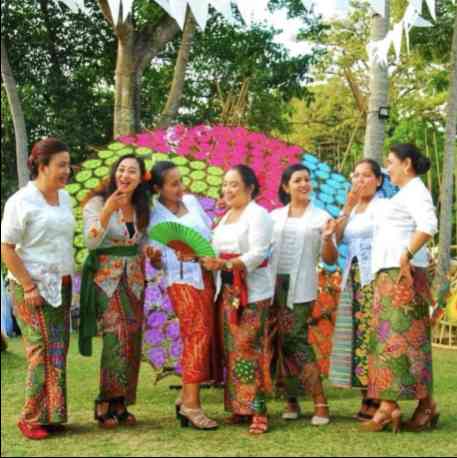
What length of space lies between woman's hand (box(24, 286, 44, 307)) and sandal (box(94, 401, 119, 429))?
2.21ft

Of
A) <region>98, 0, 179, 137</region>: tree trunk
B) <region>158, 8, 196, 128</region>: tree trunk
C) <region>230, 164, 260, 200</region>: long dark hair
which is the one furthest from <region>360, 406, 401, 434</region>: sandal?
<region>158, 8, 196, 128</region>: tree trunk

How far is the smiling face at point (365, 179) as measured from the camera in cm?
469

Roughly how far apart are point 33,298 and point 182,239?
2.52 ft

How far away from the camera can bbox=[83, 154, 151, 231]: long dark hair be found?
4383 mm

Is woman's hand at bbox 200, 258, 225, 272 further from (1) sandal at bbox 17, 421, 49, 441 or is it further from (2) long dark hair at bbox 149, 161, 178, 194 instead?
(1) sandal at bbox 17, 421, 49, 441

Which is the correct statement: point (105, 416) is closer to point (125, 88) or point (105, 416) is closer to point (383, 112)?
point (383, 112)

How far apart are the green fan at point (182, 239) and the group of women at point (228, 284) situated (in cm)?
5

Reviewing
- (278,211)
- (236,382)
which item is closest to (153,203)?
(278,211)

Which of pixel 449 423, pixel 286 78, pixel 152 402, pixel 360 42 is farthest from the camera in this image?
pixel 360 42

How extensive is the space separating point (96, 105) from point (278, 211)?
11211mm

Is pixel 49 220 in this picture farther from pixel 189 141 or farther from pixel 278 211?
pixel 189 141

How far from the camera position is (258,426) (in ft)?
13.8

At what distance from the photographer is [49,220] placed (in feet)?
13.4

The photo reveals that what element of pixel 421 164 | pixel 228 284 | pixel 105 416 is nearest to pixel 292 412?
pixel 228 284
